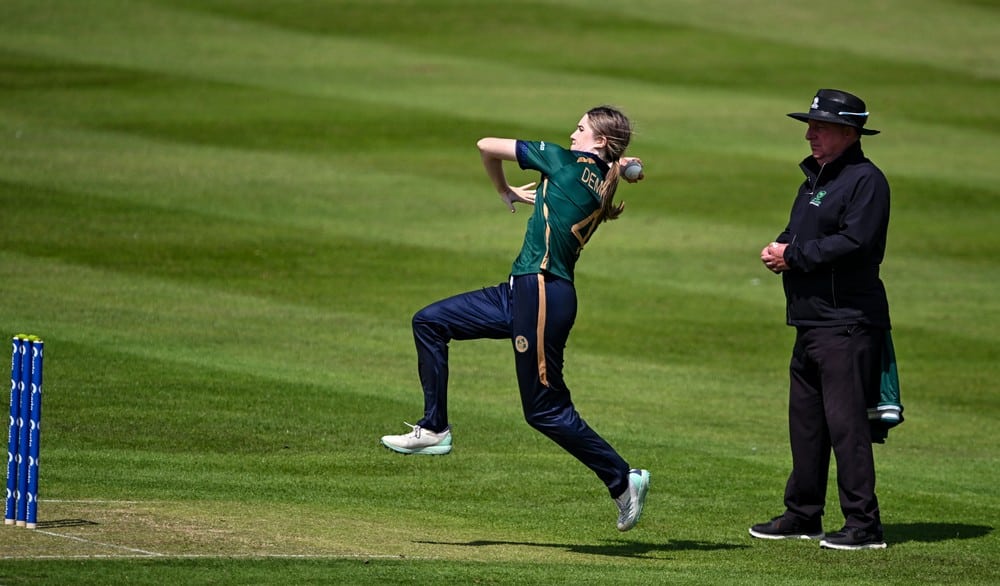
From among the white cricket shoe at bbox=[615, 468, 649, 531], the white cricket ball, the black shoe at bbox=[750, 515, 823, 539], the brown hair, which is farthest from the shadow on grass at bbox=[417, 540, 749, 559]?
the white cricket ball

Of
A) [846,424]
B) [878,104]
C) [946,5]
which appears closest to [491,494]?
[846,424]

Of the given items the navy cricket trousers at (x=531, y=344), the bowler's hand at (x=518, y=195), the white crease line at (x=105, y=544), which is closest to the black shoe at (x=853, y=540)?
the navy cricket trousers at (x=531, y=344)

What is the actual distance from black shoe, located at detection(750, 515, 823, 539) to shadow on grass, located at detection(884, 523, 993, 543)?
51 centimetres

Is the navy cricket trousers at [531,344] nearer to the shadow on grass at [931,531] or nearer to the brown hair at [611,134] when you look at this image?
the brown hair at [611,134]

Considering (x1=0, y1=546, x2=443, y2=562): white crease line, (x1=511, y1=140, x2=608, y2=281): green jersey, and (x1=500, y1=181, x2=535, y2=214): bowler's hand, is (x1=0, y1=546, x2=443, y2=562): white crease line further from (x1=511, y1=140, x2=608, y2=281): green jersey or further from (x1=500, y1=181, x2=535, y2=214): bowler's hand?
(x1=500, y1=181, x2=535, y2=214): bowler's hand

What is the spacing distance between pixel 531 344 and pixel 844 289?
6.43 feet

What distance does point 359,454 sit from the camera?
37.8 ft

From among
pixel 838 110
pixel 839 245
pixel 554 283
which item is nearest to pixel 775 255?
pixel 839 245

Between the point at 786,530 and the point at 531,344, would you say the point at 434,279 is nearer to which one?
the point at 786,530

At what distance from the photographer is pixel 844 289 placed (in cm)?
919

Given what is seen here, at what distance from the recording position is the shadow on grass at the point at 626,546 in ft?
29.2

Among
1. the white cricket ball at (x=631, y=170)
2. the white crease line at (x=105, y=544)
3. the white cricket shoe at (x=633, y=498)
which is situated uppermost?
the white cricket ball at (x=631, y=170)

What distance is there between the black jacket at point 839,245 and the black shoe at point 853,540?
3.95ft

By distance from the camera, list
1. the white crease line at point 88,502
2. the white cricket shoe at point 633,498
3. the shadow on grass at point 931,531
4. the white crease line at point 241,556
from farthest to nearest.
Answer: the shadow on grass at point 931,531 → the white crease line at point 88,502 → the white cricket shoe at point 633,498 → the white crease line at point 241,556
